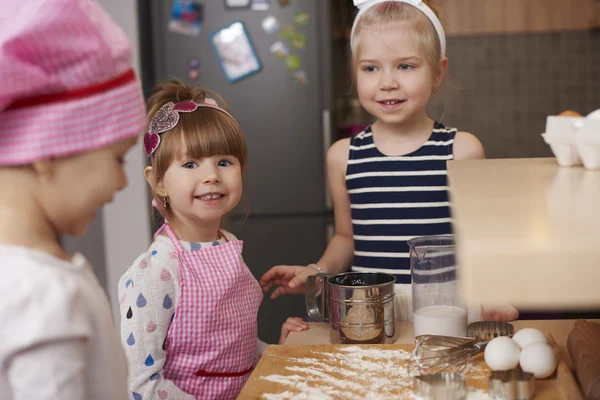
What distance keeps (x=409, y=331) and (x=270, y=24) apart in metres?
1.81

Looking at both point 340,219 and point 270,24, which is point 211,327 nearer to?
point 340,219

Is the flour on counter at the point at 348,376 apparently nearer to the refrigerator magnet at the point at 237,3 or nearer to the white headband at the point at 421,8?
the white headband at the point at 421,8

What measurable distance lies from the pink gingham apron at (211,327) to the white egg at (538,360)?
1.80ft

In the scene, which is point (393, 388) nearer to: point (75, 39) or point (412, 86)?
point (75, 39)

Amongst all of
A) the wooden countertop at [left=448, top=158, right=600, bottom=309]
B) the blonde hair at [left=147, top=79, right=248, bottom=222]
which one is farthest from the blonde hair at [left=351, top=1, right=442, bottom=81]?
the wooden countertop at [left=448, top=158, right=600, bottom=309]

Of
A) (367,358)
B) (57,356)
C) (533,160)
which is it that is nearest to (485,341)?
(367,358)

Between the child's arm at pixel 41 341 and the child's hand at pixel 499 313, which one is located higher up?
the child's arm at pixel 41 341

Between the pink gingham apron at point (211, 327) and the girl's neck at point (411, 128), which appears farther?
the girl's neck at point (411, 128)

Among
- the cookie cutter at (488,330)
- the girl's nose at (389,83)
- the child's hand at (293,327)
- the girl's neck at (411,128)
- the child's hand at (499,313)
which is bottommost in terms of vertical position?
the child's hand at (293,327)

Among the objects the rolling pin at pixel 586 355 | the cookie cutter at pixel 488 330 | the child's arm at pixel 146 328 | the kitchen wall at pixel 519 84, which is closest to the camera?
the rolling pin at pixel 586 355

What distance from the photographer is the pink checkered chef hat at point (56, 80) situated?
0.69 m

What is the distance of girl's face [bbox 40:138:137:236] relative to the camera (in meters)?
0.75

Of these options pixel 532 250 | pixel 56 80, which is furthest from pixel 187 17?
pixel 532 250

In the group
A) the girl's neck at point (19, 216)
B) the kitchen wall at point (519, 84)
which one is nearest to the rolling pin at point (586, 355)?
the girl's neck at point (19, 216)
